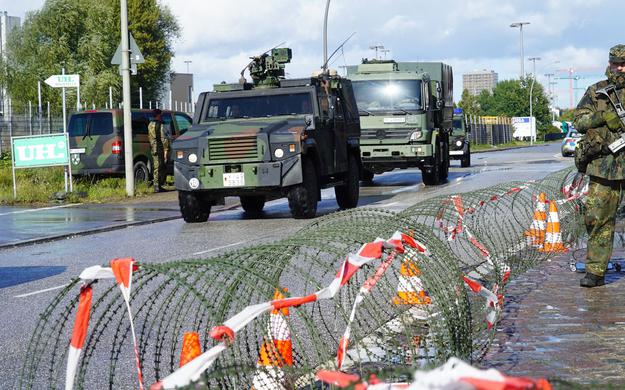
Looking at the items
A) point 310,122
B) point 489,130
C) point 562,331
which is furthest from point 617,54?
point 489,130

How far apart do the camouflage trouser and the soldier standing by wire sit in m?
18.8

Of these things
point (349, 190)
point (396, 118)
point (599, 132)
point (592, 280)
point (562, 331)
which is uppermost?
point (396, 118)

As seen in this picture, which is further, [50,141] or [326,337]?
[50,141]

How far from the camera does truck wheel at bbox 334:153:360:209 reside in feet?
67.9

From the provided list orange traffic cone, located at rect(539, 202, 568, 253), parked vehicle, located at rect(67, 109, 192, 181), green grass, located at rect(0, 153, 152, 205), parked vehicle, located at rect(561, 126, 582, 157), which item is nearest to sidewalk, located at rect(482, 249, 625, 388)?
orange traffic cone, located at rect(539, 202, 568, 253)

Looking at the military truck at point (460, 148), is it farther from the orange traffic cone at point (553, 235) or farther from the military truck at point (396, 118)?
the orange traffic cone at point (553, 235)

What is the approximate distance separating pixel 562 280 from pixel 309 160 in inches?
334

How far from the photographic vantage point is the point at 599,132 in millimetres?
8844

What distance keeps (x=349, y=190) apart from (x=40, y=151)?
7795mm

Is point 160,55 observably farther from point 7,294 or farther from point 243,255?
point 243,255

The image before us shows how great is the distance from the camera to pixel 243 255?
4898mm

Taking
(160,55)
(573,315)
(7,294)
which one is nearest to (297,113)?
(7,294)

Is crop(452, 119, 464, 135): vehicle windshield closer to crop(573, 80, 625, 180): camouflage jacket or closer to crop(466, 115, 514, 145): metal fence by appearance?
crop(573, 80, 625, 180): camouflage jacket

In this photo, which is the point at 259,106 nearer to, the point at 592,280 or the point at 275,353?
the point at 592,280
